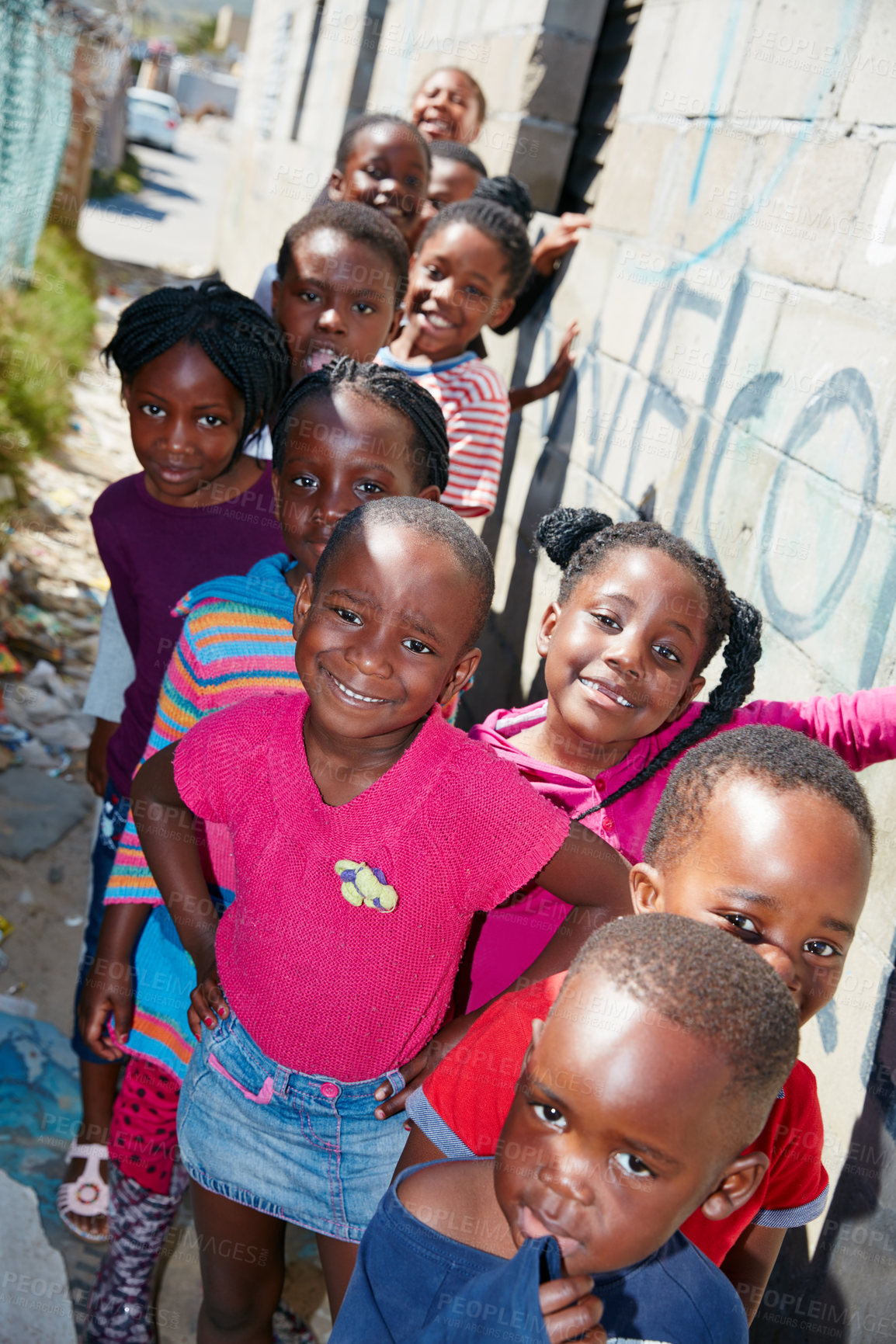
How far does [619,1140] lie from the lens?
3.36 feet

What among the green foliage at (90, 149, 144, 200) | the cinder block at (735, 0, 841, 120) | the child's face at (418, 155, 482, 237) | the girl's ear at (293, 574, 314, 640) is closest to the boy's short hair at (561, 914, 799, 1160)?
the girl's ear at (293, 574, 314, 640)

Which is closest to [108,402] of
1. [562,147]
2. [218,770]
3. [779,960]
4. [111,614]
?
[562,147]

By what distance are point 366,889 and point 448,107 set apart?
12.8 ft

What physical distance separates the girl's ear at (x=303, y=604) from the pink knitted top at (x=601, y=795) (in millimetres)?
377

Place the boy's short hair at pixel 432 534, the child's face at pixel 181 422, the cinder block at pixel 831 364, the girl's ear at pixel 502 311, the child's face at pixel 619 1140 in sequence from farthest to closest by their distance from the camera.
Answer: the girl's ear at pixel 502 311 < the child's face at pixel 181 422 < the cinder block at pixel 831 364 < the boy's short hair at pixel 432 534 < the child's face at pixel 619 1140

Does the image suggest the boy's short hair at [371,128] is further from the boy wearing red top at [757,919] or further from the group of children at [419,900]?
the boy wearing red top at [757,919]

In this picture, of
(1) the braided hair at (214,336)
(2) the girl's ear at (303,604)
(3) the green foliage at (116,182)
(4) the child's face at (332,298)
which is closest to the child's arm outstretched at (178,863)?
(2) the girl's ear at (303,604)

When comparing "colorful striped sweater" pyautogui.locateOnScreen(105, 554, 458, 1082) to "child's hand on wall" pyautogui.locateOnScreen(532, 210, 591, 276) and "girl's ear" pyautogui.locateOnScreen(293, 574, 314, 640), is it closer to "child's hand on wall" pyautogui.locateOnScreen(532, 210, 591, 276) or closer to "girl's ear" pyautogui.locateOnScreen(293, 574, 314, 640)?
"girl's ear" pyautogui.locateOnScreen(293, 574, 314, 640)

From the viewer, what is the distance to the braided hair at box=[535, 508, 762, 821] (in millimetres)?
1908

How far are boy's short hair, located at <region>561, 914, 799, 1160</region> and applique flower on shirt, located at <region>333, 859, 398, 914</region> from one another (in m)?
0.36

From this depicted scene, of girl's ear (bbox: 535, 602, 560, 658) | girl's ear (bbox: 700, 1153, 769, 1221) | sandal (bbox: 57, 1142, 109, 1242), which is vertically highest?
girl's ear (bbox: 535, 602, 560, 658)

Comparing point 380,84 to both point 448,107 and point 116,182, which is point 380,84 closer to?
point 448,107

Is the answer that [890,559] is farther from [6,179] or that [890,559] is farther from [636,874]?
[6,179]

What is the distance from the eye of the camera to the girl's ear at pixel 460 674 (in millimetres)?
1599
